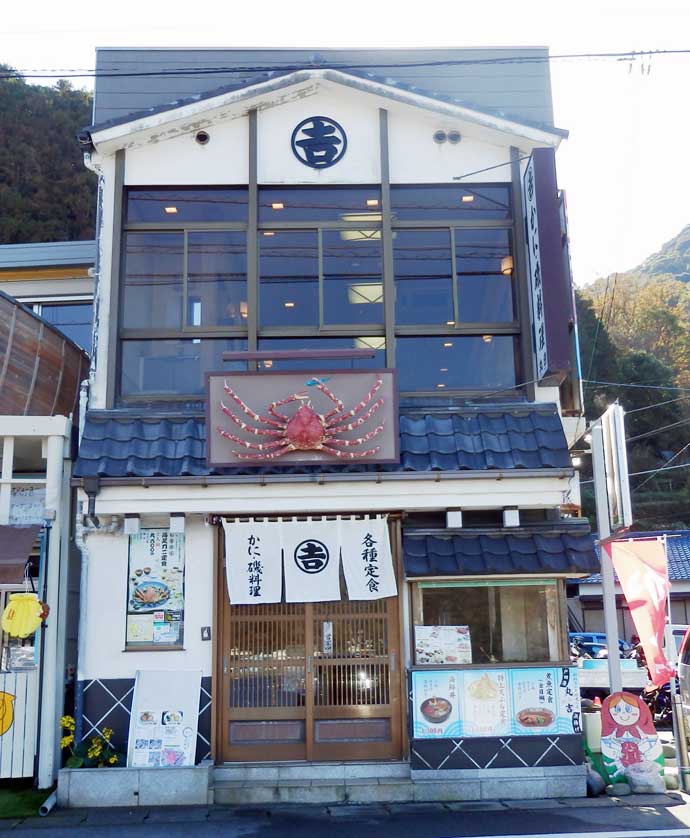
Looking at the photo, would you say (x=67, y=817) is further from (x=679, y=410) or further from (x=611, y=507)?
(x=679, y=410)

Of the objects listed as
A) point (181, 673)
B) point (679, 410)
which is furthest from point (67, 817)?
point (679, 410)

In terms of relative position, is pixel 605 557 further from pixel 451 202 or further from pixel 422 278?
pixel 451 202

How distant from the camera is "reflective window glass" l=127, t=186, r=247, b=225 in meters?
11.2

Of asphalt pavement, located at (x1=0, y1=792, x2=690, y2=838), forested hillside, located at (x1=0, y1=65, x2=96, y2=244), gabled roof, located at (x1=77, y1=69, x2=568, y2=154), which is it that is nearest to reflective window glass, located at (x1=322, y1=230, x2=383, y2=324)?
gabled roof, located at (x1=77, y1=69, x2=568, y2=154)

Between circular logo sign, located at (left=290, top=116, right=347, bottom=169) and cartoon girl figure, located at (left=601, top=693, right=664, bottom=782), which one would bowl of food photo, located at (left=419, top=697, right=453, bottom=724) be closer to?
cartoon girl figure, located at (left=601, top=693, right=664, bottom=782)

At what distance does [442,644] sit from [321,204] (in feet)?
20.3

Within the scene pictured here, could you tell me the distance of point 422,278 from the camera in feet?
36.5

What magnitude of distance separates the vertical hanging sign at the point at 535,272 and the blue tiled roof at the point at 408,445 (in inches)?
31.7

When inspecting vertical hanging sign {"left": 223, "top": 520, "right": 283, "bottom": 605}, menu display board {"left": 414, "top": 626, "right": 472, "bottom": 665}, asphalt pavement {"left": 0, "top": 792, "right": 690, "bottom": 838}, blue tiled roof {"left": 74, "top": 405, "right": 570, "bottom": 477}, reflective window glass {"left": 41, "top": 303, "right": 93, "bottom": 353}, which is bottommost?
asphalt pavement {"left": 0, "top": 792, "right": 690, "bottom": 838}

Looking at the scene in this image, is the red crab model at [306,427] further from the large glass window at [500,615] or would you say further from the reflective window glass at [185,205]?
the reflective window glass at [185,205]

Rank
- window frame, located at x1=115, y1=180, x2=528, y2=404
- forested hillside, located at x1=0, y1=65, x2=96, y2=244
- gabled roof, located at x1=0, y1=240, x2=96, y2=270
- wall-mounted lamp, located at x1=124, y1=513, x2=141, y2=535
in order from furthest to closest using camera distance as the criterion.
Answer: forested hillside, located at x1=0, y1=65, x2=96, y2=244 → gabled roof, located at x1=0, y1=240, x2=96, y2=270 → window frame, located at x1=115, y1=180, x2=528, y2=404 → wall-mounted lamp, located at x1=124, y1=513, x2=141, y2=535

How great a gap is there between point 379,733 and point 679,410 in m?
36.9

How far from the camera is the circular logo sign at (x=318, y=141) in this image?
11.4 meters

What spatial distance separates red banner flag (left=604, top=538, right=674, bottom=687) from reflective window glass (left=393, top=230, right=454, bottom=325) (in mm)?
3880
